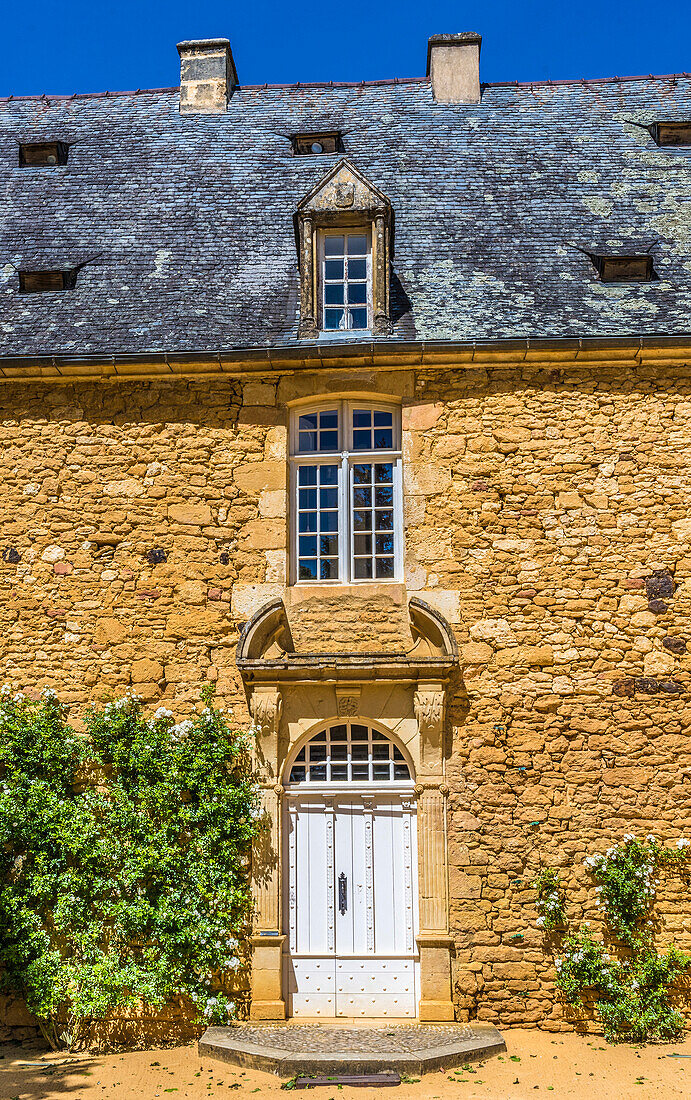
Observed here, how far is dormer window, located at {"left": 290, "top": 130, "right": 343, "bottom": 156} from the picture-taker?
1116 centimetres

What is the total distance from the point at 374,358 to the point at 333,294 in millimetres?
1045

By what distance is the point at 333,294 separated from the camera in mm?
9062

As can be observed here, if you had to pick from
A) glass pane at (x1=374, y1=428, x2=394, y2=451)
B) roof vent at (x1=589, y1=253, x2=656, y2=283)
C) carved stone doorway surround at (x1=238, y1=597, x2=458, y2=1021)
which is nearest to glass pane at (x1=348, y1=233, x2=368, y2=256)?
glass pane at (x1=374, y1=428, x2=394, y2=451)

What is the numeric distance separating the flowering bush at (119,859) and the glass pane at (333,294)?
12.5 ft

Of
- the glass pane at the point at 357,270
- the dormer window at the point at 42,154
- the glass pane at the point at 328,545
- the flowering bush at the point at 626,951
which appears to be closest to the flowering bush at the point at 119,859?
the glass pane at the point at 328,545

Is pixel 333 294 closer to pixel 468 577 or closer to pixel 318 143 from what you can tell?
pixel 468 577

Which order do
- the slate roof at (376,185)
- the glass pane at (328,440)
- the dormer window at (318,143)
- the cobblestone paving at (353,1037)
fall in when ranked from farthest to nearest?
the dormer window at (318,143), the slate roof at (376,185), the glass pane at (328,440), the cobblestone paving at (353,1037)

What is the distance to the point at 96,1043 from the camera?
762 cm

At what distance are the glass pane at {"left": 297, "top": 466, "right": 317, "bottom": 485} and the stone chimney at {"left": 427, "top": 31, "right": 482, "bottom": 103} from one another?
592cm

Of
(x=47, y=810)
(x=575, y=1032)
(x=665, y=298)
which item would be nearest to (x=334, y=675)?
(x=47, y=810)

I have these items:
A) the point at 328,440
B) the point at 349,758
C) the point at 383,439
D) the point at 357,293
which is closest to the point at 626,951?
the point at 349,758

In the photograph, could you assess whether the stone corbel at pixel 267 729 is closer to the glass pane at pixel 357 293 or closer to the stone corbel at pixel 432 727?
the stone corbel at pixel 432 727

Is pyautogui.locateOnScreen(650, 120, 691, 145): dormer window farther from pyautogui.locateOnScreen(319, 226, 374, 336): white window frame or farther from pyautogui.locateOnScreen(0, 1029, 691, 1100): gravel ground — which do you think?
pyautogui.locateOnScreen(0, 1029, 691, 1100): gravel ground

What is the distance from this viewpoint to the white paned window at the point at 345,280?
8953mm
